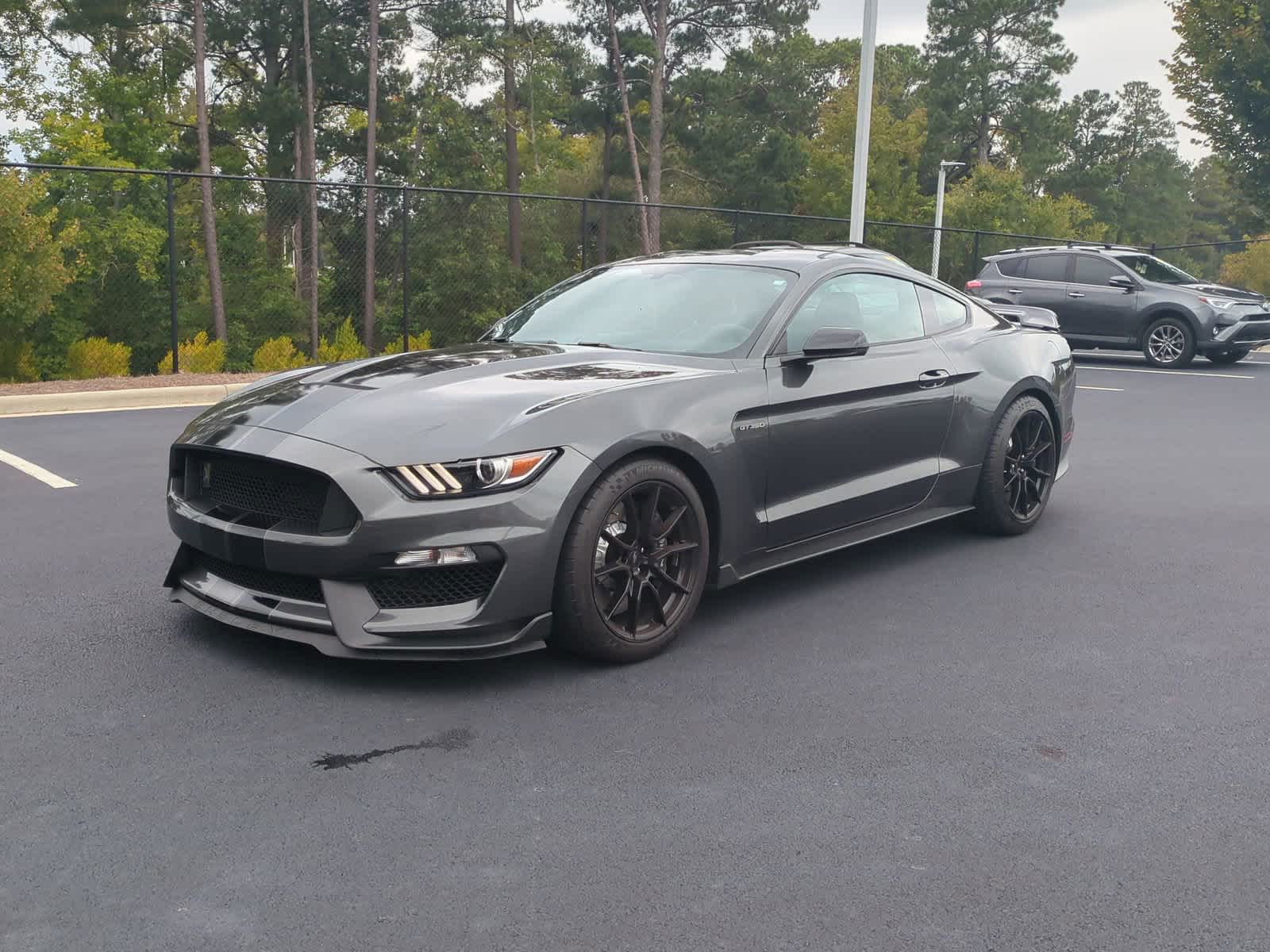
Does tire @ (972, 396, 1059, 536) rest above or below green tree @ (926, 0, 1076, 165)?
below

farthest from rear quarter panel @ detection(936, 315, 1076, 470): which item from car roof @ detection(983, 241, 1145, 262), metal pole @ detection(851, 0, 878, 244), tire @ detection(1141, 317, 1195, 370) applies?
car roof @ detection(983, 241, 1145, 262)

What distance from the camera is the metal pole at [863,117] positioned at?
17.4 meters

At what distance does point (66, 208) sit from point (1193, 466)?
34551 mm

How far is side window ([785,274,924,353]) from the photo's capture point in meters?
5.20

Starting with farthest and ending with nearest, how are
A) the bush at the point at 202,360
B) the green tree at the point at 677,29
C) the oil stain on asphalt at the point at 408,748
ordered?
the green tree at the point at 677,29, the bush at the point at 202,360, the oil stain on asphalt at the point at 408,748

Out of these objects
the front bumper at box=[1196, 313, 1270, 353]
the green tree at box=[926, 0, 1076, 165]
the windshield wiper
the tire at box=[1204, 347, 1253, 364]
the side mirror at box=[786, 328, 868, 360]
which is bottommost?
the tire at box=[1204, 347, 1253, 364]

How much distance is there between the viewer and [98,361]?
707 inches

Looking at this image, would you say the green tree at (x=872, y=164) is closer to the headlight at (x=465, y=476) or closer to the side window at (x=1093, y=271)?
the side window at (x=1093, y=271)

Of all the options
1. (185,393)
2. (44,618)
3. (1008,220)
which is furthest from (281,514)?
(1008,220)

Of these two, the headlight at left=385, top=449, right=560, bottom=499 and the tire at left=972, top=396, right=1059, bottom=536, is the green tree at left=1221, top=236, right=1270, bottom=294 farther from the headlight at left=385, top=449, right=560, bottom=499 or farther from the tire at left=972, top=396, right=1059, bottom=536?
the headlight at left=385, top=449, right=560, bottom=499

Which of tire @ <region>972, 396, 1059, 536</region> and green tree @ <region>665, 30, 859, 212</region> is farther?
green tree @ <region>665, 30, 859, 212</region>

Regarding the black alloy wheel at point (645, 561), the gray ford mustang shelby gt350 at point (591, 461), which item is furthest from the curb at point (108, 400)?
the black alloy wheel at point (645, 561)

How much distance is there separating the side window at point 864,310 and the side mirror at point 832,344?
137mm

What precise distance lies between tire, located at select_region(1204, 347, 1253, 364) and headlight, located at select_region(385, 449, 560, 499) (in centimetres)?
1616
